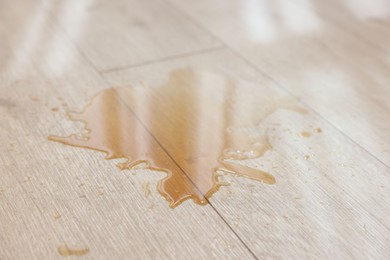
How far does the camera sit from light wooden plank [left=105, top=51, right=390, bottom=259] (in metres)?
0.76

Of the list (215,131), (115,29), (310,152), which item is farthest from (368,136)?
(115,29)

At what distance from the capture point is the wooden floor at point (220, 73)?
77cm

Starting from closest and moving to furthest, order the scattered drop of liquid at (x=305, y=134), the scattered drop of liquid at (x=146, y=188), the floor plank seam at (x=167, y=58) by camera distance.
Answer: the scattered drop of liquid at (x=146, y=188) → the scattered drop of liquid at (x=305, y=134) → the floor plank seam at (x=167, y=58)

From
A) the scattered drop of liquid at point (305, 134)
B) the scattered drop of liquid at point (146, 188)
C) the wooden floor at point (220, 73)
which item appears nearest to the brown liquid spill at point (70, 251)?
the wooden floor at point (220, 73)

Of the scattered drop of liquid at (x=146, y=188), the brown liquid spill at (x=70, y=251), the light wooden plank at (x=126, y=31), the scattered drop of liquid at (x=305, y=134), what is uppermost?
the scattered drop of liquid at (x=305, y=134)

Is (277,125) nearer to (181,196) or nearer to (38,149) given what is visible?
(181,196)

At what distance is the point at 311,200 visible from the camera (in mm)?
842

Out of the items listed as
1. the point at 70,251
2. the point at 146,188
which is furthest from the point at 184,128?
the point at 70,251

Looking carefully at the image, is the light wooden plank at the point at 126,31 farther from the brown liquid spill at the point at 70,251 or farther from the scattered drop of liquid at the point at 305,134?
the brown liquid spill at the point at 70,251

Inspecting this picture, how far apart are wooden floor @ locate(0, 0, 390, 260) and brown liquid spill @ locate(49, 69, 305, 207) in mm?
25

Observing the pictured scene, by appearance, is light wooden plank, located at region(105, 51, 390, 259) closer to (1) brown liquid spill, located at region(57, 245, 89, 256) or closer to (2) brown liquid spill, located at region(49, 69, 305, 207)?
(2) brown liquid spill, located at region(49, 69, 305, 207)

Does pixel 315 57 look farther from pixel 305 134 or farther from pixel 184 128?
pixel 184 128

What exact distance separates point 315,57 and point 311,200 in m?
0.50

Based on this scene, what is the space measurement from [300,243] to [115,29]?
2.59 feet
